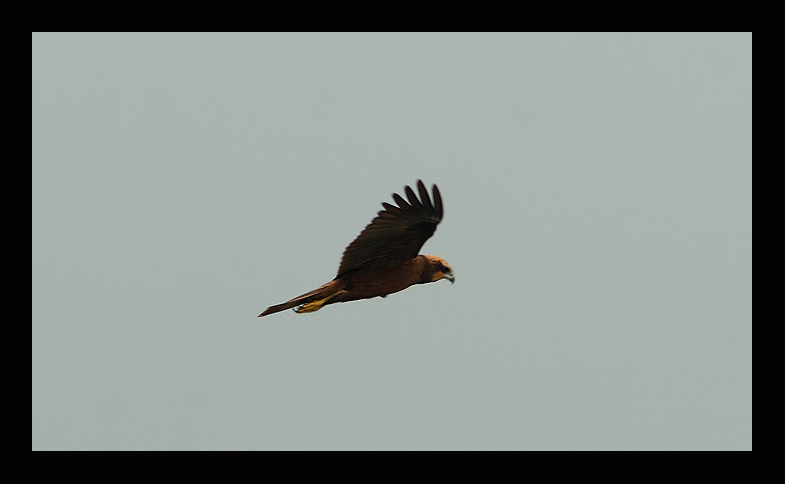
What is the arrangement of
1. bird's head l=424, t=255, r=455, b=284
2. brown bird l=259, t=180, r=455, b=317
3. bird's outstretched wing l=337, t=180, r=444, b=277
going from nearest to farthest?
bird's outstretched wing l=337, t=180, r=444, b=277 → brown bird l=259, t=180, r=455, b=317 → bird's head l=424, t=255, r=455, b=284

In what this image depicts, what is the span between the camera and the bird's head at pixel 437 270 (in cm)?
1191

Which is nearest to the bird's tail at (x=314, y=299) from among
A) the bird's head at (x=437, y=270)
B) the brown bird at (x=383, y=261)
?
the brown bird at (x=383, y=261)

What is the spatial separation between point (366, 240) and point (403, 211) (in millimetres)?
658

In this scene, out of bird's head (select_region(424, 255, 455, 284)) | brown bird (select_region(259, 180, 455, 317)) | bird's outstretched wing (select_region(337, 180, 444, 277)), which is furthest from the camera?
bird's head (select_region(424, 255, 455, 284))

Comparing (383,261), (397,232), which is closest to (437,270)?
(383,261)

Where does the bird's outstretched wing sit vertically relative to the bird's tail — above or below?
above

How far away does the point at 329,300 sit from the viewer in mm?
11461

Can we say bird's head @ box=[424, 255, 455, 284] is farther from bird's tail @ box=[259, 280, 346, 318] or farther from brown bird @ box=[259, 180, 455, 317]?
bird's tail @ box=[259, 280, 346, 318]

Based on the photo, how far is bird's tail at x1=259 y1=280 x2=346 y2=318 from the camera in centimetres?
1124

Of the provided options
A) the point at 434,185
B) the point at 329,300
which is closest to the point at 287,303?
the point at 329,300

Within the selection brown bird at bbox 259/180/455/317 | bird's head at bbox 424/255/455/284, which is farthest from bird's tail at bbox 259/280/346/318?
bird's head at bbox 424/255/455/284

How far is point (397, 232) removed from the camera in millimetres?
10992

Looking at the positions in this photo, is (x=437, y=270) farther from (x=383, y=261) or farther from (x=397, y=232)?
(x=397, y=232)

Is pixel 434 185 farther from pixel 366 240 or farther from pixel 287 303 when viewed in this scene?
pixel 287 303
